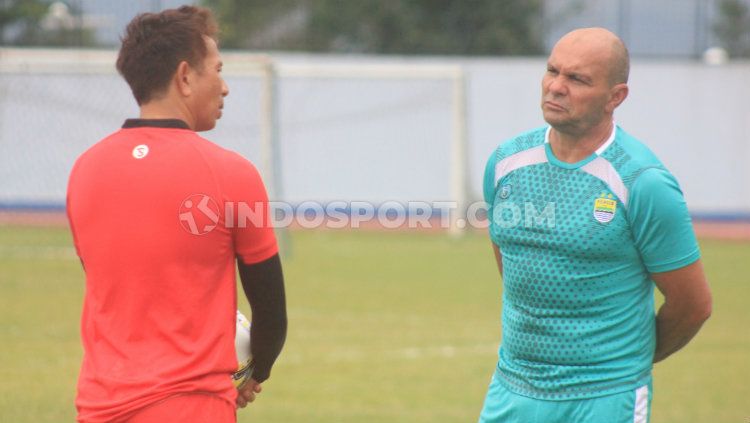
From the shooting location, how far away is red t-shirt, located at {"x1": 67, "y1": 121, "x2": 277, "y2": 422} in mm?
3084

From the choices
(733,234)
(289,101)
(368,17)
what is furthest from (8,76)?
(733,234)

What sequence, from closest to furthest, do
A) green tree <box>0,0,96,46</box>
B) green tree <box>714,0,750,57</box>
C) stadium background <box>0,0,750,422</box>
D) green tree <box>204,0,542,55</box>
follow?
1. stadium background <box>0,0,750,422</box>
2. green tree <box>0,0,96,46</box>
3. green tree <box>204,0,542,55</box>
4. green tree <box>714,0,750,57</box>

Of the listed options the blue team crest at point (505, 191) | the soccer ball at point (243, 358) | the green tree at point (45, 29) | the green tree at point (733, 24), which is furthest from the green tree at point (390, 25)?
the soccer ball at point (243, 358)

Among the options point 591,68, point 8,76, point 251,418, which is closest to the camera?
point 591,68

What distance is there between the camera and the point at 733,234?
81.9 feet

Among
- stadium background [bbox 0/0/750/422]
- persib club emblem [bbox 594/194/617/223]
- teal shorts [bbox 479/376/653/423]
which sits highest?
persib club emblem [bbox 594/194/617/223]

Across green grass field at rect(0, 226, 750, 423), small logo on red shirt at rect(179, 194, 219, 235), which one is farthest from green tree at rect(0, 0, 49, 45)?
small logo on red shirt at rect(179, 194, 219, 235)

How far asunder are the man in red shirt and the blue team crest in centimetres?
99

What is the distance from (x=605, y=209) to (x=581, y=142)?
26 centimetres

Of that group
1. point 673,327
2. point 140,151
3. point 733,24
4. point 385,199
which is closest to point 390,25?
point 385,199

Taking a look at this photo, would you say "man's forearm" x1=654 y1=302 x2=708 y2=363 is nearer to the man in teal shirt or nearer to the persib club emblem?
the man in teal shirt

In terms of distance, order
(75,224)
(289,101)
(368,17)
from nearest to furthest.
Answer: (75,224), (289,101), (368,17)

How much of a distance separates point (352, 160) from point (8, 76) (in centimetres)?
831

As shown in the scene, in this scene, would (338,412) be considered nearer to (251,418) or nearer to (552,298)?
(251,418)
